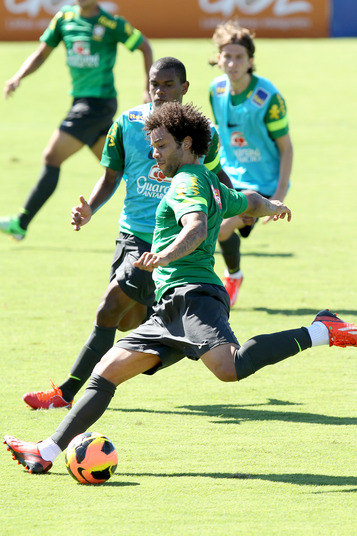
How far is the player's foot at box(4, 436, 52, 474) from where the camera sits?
5016mm

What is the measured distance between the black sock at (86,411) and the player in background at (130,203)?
91 centimetres

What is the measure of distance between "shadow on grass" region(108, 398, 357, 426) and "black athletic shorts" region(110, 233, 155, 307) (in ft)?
2.21

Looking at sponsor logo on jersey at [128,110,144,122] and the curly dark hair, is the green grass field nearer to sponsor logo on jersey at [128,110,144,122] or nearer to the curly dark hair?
the curly dark hair

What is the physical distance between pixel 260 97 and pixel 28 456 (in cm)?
444

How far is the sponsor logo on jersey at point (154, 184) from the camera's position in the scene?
235 inches

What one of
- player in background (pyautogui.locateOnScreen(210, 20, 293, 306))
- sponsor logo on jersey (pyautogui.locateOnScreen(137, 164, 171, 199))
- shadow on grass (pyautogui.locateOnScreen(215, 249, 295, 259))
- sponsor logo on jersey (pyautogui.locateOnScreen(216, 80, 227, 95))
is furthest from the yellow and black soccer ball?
shadow on grass (pyautogui.locateOnScreen(215, 249, 295, 259))

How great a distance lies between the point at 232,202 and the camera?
5238mm

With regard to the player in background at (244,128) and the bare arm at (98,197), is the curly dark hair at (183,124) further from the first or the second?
the player in background at (244,128)

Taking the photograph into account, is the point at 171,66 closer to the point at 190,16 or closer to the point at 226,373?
the point at 226,373

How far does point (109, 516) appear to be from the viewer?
447 centimetres

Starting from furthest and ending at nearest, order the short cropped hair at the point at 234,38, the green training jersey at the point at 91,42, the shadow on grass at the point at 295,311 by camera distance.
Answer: the green training jersey at the point at 91,42 < the shadow on grass at the point at 295,311 < the short cropped hair at the point at 234,38

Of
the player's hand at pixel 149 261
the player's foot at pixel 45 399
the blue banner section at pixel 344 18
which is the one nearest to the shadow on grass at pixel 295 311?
the player's foot at pixel 45 399

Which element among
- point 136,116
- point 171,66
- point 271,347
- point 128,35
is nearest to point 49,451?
point 271,347

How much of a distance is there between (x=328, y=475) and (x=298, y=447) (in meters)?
0.47
